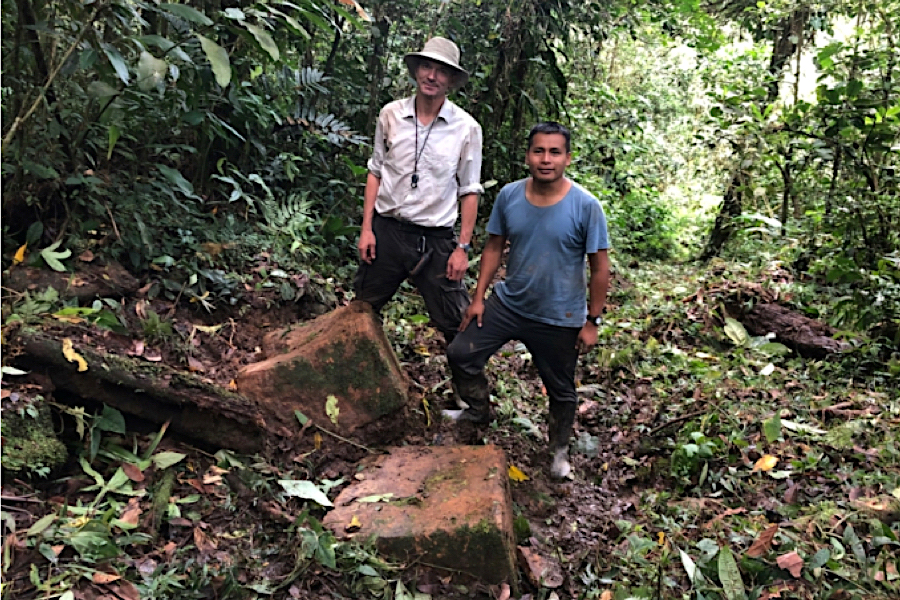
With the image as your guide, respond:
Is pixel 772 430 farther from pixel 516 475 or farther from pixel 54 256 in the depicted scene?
pixel 54 256

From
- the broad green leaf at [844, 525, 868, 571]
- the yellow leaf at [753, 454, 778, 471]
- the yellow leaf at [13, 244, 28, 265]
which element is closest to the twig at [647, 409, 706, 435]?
the yellow leaf at [753, 454, 778, 471]

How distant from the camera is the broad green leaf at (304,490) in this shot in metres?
3.37

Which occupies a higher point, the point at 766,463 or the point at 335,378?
the point at 335,378

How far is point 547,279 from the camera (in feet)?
12.6

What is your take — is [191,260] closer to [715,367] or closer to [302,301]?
[302,301]

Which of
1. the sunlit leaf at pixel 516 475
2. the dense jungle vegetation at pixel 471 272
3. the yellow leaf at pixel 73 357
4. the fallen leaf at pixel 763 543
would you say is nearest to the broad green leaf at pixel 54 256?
the dense jungle vegetation at pixel 471 272

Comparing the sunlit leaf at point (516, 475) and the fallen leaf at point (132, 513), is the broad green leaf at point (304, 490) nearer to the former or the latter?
the fallen leaf at point (132, 513)

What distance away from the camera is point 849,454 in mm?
3973

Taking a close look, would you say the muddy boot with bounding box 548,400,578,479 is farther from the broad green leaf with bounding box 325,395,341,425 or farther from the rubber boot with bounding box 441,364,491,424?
the broad green leaf with bounding box 325,395,341,425

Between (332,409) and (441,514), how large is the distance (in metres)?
1.19

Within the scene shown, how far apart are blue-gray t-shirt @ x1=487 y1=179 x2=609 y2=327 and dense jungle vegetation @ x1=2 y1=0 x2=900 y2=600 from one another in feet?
3.73

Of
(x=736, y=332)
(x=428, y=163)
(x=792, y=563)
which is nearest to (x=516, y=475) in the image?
(x=792, y=563)

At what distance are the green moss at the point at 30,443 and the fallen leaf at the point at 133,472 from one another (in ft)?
0.86

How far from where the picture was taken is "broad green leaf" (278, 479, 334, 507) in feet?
11.1
